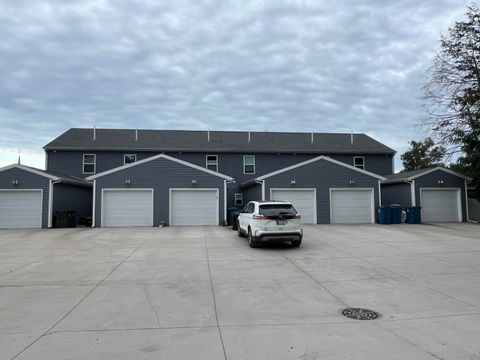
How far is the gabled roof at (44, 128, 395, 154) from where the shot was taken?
93.6 feet

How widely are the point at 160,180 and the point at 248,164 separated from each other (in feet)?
30.7

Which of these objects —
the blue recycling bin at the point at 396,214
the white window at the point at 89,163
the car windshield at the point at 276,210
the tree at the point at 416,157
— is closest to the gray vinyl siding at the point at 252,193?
the blue recycling bin at the point at 396,214

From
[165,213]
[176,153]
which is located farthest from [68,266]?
[176,153]

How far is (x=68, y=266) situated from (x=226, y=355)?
7058mm

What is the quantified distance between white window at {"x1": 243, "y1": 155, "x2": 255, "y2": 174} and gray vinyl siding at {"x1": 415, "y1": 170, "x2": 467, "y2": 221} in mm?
11874

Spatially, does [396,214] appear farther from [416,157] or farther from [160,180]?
[416,157]

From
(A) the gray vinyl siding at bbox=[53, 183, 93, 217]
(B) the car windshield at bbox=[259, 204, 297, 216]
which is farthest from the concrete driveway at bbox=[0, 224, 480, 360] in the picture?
(A) the gray vinyl siding at bbox=[53, 183, 93, 217]

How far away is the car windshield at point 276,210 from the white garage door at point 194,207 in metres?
9.62

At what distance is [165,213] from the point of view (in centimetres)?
2175

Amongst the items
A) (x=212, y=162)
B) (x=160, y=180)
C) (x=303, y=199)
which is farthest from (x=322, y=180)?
(x=160, y=180)

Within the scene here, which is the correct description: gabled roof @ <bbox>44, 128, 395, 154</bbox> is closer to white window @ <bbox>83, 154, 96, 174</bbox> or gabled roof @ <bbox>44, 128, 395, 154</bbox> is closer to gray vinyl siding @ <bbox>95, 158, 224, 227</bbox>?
white window @ <bbox>83, 154, 96, 174</bbox>

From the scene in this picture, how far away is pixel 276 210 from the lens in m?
12.5

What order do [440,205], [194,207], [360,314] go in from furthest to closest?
[440,205] → [194,207] → [360,314]

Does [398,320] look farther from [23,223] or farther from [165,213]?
[23,223]
